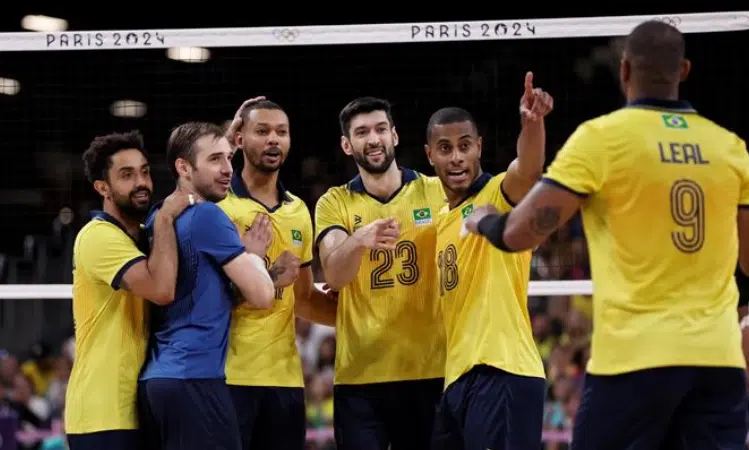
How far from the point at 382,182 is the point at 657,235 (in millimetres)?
2635

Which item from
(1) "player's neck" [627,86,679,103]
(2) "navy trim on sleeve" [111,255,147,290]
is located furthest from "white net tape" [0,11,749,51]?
(1) "player's neck" [627,86,679,103]

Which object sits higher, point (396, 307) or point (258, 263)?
point (258, 263)

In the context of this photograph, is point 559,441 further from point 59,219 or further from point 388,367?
point 59,219

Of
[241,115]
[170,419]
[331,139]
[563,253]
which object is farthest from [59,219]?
[170,419]

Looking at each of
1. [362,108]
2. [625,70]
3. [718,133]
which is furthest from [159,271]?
[718,133]

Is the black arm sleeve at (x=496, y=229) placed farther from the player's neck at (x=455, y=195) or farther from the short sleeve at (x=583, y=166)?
the player's neck at (x=455, y=195)

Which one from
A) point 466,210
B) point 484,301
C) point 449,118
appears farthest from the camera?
point 449,118

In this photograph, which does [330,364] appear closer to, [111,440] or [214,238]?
[111,440]

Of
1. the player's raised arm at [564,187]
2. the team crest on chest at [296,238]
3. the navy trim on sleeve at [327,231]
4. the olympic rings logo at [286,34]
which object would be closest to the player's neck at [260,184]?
the team crest on chest at [296,238]

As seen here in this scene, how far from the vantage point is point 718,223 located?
4.51 m

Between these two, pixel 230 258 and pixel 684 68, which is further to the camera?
pixel 230 258

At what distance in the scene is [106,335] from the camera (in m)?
5.97

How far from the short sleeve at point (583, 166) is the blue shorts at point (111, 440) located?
2.61m

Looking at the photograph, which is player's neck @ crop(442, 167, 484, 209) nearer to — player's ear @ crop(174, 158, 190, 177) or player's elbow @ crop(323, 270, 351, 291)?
player's elbow @ crop(323, 270, 351, 291)
